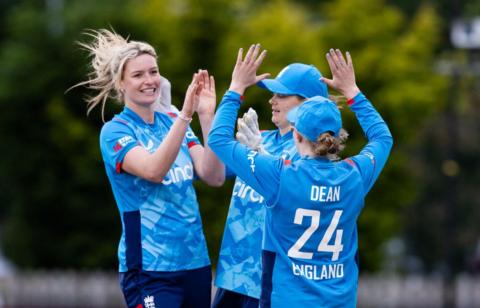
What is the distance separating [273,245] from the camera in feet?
15.5

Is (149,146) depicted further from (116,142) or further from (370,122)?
(370,122)

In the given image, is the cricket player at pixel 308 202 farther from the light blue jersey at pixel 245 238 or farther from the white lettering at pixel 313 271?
the light blue jersey at pixel 245 238

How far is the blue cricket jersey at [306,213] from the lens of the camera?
4559mm

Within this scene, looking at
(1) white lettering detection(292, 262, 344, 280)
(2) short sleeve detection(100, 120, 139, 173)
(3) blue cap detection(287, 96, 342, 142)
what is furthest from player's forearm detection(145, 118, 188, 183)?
(1) white lettering detection(292, 262, 344, 280)

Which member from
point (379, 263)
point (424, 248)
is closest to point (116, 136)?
point (379, 263)

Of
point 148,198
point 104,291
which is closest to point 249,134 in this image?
point 148,198

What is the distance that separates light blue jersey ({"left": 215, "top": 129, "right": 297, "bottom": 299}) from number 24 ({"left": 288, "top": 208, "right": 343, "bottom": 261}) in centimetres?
75

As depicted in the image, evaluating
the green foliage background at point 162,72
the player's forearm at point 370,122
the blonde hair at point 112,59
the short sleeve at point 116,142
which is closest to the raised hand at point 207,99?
the blonde hair at point 112,59

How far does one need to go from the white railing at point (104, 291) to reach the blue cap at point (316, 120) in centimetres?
1336

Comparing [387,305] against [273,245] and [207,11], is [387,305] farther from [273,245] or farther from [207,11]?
[273,245]

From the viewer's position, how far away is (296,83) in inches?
208

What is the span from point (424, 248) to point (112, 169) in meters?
20.6

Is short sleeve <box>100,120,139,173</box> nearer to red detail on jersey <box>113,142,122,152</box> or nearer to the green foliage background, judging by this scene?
red detail on jersey <box>113,142,122,152</box>

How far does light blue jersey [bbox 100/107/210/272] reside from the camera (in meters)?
5.13
